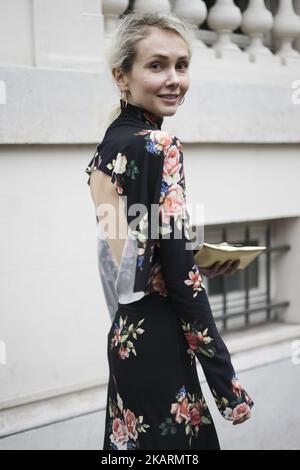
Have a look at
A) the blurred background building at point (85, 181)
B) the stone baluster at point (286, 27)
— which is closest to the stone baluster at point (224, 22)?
the blurred background building at point (85, 181)

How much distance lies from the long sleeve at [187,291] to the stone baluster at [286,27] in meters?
2.42

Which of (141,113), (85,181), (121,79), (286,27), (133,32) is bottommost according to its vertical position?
(85,181)

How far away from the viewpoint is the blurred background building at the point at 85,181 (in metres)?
2.83

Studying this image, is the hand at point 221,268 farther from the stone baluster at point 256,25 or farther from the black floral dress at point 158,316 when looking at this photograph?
the stone baluster at point 256,25

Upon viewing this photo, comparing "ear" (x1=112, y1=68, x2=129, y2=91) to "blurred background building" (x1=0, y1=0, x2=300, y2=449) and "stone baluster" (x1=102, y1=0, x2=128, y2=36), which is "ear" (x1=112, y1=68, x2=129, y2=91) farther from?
"stone baluster" (x1=102, y1=0, x2=128, y2=36)

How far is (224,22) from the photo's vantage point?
11.7 feet

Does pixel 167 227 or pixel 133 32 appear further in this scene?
pixel 133 32

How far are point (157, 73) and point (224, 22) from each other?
185cm

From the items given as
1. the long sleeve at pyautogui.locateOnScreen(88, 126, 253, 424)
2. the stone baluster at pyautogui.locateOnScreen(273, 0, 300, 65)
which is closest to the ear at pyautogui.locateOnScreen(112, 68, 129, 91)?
the long sleeve at pyautogui.locateOnScreen(88, 126, 253, 424)

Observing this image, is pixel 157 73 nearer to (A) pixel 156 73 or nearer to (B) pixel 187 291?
(A) pixel 156 73

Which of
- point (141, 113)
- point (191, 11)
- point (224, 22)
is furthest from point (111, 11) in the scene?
point (141, 113)

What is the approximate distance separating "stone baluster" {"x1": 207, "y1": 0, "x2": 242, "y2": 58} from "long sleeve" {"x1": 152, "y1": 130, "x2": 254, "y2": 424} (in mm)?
2011

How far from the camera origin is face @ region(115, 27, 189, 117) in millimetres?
1907
